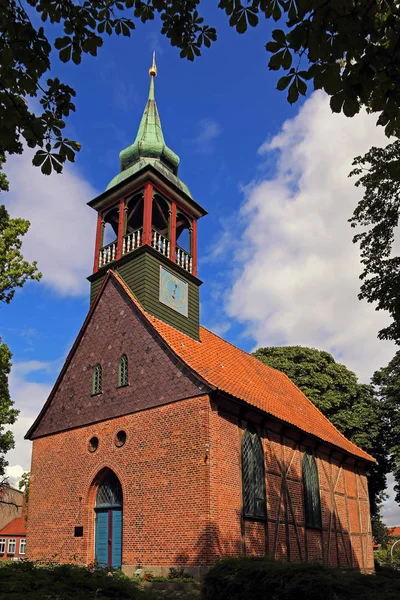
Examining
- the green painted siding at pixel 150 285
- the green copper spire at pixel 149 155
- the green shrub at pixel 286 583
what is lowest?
the green shrub at pixel 286 583

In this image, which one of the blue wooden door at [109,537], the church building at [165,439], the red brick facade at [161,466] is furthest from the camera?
the blue wooden door at [109,537]

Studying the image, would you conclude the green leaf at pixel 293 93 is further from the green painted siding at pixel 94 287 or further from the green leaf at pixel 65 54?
the green painted siding at pixel 94 287

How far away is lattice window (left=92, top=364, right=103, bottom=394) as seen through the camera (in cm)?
1894

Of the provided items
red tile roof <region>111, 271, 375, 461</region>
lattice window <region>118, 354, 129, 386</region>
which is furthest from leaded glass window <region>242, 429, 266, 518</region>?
lattice window <region>118, 354, 129, 386</region>

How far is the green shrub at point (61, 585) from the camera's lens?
20.4 ft

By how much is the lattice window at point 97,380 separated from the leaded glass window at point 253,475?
5447 millimetres

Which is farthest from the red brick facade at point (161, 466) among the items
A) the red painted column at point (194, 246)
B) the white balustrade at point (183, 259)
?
the red painted column at point (194, 246)

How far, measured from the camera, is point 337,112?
14.0ft

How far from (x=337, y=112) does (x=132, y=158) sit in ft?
64.3

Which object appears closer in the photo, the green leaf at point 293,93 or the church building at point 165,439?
the green leaf at point 293,93

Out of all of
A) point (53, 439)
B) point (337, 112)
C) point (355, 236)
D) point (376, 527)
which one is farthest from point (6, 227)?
point (376, 527)

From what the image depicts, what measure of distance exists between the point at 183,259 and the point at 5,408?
27.6ft

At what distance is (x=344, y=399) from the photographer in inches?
1247

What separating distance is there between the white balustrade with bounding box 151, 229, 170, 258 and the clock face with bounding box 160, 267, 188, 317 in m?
0.81
